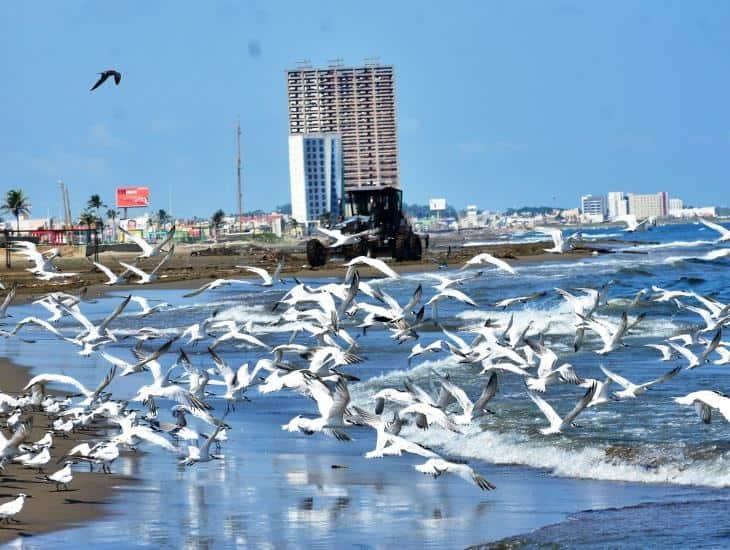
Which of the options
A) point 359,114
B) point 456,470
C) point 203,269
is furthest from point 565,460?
point 359,114

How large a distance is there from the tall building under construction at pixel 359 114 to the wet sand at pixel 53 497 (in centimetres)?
18328

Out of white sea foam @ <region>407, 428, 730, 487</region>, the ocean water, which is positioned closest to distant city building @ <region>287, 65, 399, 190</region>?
the ocean water

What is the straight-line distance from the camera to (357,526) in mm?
11172

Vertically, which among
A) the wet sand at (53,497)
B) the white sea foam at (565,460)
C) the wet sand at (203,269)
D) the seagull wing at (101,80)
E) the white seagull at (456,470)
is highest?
the seagull wing at (101,80)

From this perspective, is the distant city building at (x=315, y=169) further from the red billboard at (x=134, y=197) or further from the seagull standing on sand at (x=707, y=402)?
the seagull standing on sand at (x=707, y=402)

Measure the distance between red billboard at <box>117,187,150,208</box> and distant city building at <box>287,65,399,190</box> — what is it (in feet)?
193

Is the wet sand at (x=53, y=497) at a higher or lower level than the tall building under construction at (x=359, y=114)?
lower

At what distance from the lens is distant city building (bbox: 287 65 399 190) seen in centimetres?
19688

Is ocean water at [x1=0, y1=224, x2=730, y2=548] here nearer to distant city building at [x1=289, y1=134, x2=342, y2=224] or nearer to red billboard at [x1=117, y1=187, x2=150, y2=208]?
red billboard at [x1=117, y1=187, x2=150, y2=208]

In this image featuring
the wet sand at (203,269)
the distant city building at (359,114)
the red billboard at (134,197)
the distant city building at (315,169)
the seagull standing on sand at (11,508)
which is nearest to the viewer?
the seagull standing on sand at (11,508)

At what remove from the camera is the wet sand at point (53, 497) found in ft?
35.8

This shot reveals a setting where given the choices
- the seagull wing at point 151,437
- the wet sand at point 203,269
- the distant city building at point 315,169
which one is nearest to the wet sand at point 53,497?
the seagull wing at point 151,437

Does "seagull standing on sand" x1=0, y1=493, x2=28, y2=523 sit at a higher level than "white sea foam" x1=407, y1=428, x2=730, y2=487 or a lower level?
higher

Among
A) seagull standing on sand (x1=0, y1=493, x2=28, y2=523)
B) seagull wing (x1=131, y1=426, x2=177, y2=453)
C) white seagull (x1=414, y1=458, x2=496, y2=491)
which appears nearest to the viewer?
seagull standing on sand (x1=0, y1=493, x2=28, y2=523)
